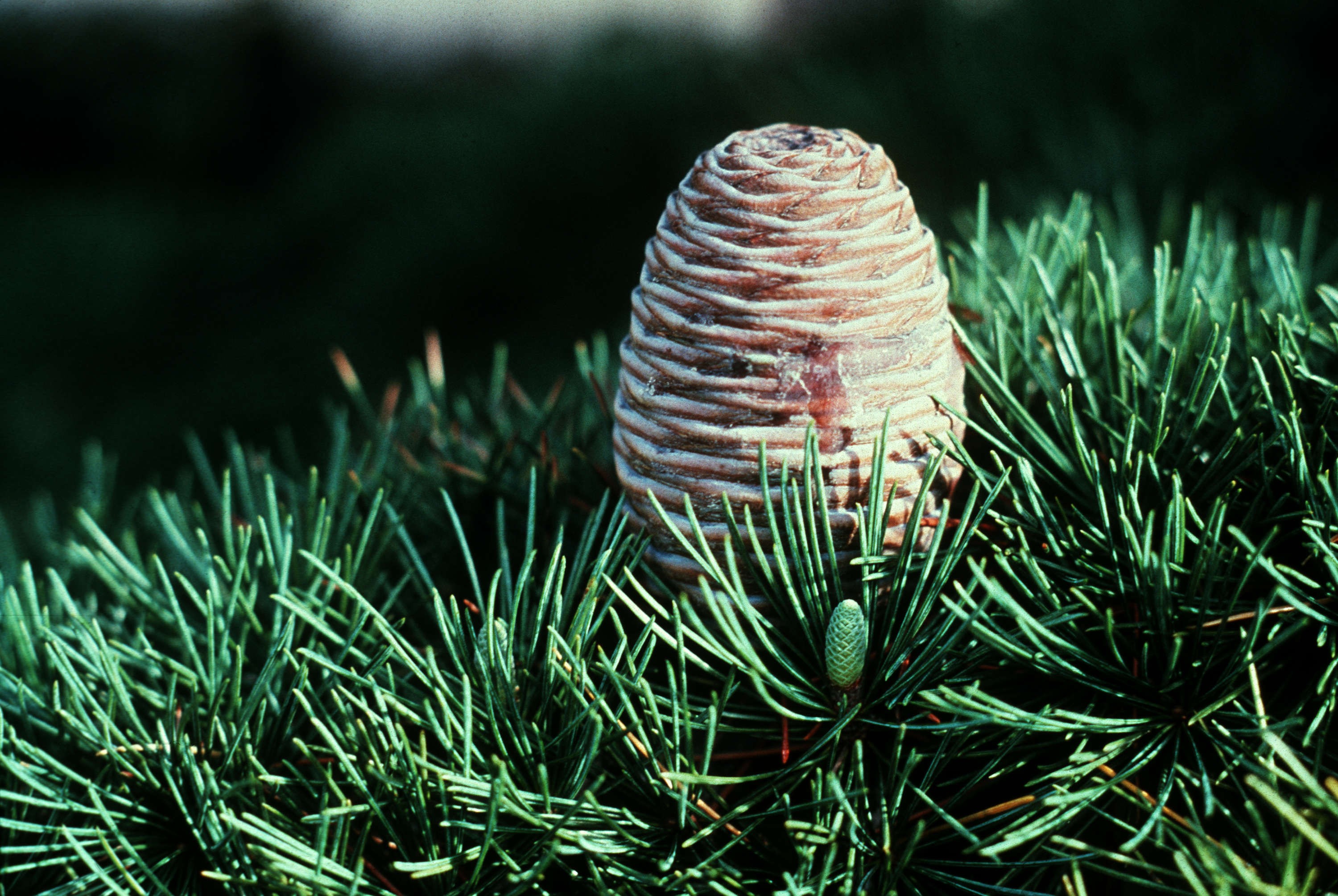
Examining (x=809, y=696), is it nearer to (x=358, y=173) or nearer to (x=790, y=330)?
(x=790, y=330)

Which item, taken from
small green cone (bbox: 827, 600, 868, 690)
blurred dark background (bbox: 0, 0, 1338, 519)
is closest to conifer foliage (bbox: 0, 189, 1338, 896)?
small green cone (bbox: 827, 600, 868, 690)

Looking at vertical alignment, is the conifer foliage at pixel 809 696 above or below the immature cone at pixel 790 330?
below

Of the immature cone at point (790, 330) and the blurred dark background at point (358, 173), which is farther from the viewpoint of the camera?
the blurred dark background at point (358, 173)

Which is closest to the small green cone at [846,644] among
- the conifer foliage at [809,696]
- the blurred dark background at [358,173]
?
the conifer foliage at [809,696]

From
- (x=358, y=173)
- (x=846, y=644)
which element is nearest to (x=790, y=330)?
(x=846, y=644)

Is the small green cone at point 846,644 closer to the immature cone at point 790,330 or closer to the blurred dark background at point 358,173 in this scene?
the immature cone at point 790,330
